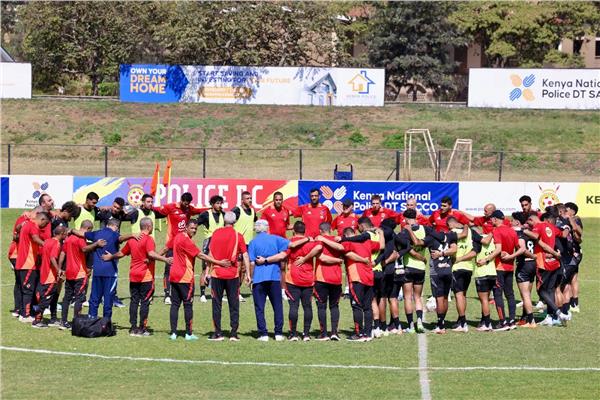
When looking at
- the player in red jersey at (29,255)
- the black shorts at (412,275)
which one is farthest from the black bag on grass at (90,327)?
the black shorts at (412,275)

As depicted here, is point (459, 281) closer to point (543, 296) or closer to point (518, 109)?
point (543, 296)

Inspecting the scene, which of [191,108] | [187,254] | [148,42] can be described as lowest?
[187,254]

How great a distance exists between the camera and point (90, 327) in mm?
17547

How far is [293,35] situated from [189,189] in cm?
3075

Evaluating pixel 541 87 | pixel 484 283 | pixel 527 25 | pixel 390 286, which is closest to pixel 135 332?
pixel 390 286

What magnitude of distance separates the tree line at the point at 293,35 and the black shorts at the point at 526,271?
4659 cm

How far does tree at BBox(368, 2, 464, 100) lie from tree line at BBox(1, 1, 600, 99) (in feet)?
0.22

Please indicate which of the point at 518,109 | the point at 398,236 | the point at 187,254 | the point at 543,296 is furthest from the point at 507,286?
the point at 518,109

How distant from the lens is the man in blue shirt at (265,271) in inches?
688

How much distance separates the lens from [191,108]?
60.3 metres

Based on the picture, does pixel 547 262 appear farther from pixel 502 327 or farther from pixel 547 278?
pixel 502 327

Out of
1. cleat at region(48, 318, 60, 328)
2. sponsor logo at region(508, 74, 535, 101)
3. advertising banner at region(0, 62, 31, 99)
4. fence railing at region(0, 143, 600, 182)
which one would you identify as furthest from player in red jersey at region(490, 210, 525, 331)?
advertising banner at region(0, 62, 31, 99)

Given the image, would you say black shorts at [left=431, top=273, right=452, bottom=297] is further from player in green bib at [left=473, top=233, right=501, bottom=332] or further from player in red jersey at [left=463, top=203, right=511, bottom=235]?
player in red jersey at [left=463, top=203, right=511, bottom=235]

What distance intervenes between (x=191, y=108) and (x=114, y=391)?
4694 cm
